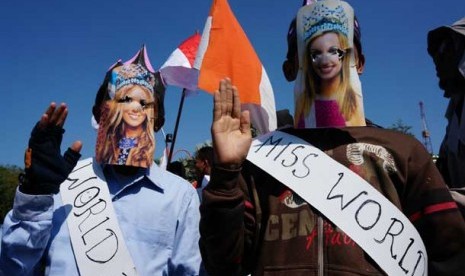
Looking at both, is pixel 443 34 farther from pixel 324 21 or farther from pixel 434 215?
pixel 434 215

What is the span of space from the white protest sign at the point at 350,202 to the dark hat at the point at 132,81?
1.18 m

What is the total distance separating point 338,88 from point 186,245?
122 cm

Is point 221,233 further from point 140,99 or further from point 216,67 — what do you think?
point 216,67

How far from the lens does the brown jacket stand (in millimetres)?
1886

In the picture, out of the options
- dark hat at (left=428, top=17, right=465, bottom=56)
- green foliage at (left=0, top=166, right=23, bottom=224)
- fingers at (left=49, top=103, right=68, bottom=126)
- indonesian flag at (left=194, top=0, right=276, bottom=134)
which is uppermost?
green foliage at (left=0, top=166, right=23, bottom=224)

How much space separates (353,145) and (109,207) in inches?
58.6

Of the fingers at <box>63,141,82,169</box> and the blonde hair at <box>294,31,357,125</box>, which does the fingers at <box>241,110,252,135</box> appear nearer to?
the blonde hair at <box>294,31,357,125</box>

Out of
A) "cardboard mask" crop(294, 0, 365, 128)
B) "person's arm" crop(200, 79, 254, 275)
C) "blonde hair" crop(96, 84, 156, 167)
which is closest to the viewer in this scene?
"person's arm" crop(200, 79, 254, 275)

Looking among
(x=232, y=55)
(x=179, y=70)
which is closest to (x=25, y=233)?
(x=232, y=55)

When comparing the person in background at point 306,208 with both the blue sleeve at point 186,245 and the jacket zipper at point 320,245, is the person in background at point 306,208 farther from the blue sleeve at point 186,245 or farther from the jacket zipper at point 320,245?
the blue sleeve at point 186,245

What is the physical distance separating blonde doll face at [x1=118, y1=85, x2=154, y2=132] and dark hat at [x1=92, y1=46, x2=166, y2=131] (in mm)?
67

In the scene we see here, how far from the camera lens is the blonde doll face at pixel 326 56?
2.28m

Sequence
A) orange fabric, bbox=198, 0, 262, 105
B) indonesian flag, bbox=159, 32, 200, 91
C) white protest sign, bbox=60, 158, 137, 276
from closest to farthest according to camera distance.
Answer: white protest sign, bbox=60, 158, 137, 276 < orange fabric, bbox=198, 0, 262, 105 < indonesian flag, bbox=159, 32, 200, 91

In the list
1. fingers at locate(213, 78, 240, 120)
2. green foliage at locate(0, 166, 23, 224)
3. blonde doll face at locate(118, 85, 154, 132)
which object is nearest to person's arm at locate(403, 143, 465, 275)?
fingers at locate(213, 78, 240, 120)
